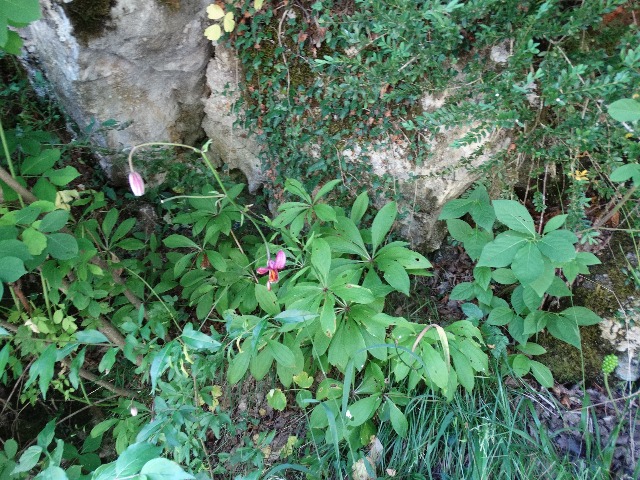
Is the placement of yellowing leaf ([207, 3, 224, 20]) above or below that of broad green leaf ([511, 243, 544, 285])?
above

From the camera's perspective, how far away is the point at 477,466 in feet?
6.33

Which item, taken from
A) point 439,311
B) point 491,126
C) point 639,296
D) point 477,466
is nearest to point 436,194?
point 491,126

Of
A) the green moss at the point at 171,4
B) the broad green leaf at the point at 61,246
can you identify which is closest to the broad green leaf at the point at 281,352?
the broad green leaf at the point at 61,246

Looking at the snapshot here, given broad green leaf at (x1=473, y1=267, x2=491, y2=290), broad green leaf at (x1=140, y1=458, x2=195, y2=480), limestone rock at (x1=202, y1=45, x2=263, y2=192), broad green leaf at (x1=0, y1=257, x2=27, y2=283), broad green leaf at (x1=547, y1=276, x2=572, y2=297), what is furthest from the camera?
limestone rock at (x1=202, y1=45, x2=263, y2=192)

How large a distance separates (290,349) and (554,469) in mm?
1194

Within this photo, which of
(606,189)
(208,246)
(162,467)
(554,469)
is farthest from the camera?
(208,246)

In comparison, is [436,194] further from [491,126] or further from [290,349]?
[290,349]

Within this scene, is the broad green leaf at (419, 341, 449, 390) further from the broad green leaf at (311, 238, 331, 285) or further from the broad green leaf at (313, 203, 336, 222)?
the broad green leaf at (313, 203, 336, 222)

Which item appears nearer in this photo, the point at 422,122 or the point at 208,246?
the point at 422,122

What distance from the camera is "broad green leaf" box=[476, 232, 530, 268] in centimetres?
196

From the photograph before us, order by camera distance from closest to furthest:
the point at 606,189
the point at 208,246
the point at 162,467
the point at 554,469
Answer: the point at 162,467 < the point at 554,469 < the point at 606,189 < the point at 208,246

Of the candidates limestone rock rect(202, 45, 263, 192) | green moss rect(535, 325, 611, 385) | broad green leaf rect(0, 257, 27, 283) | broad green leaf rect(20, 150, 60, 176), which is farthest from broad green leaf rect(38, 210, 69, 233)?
green moss rect(535, 325, 611, 385)

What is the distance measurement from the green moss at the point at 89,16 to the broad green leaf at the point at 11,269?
1.36m

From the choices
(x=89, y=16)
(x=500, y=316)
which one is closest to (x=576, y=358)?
(x=500, y=316)
